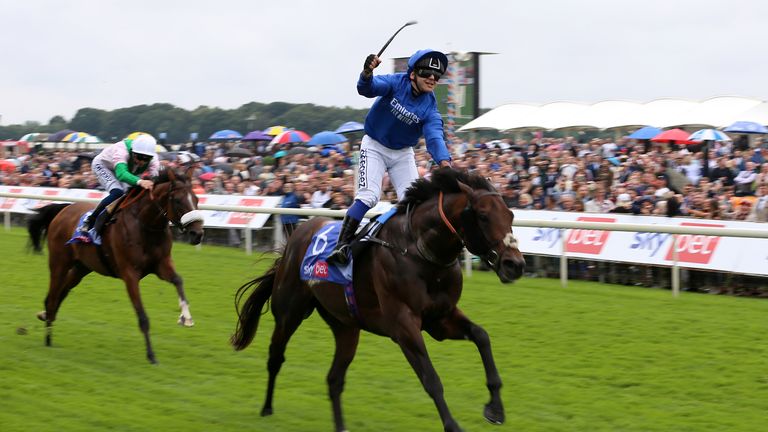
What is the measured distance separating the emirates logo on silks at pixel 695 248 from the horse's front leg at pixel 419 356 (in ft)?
20.5

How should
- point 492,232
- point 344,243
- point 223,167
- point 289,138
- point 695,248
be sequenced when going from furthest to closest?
point 289,138, point 223,167, point 695,248, point 344,243, point 492,232

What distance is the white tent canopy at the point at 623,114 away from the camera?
73.3 feet

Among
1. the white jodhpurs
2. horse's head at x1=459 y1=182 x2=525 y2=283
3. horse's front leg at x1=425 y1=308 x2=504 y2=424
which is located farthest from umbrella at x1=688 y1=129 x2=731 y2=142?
horse's head at x1=459 y1=182 x2=525 y2=283

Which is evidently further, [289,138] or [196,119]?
[196,119]

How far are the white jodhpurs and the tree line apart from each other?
31.8m

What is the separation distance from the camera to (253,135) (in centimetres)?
2769

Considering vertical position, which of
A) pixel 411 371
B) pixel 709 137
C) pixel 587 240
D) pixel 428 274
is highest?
pixel 709 137

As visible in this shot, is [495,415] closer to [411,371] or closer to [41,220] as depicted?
[411,371]

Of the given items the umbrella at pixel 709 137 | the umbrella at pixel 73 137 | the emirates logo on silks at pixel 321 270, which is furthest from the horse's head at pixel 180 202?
the umbrella at pixel 73 137

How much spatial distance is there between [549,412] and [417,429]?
0.91 metres

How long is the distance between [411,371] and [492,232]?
2875mm

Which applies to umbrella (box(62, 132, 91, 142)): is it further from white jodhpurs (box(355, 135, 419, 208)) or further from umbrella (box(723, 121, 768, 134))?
white jodhpurs (box(355, 135, 419, 208))

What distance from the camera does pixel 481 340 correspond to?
16.0 feet

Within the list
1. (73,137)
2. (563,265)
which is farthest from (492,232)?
(73,137)
